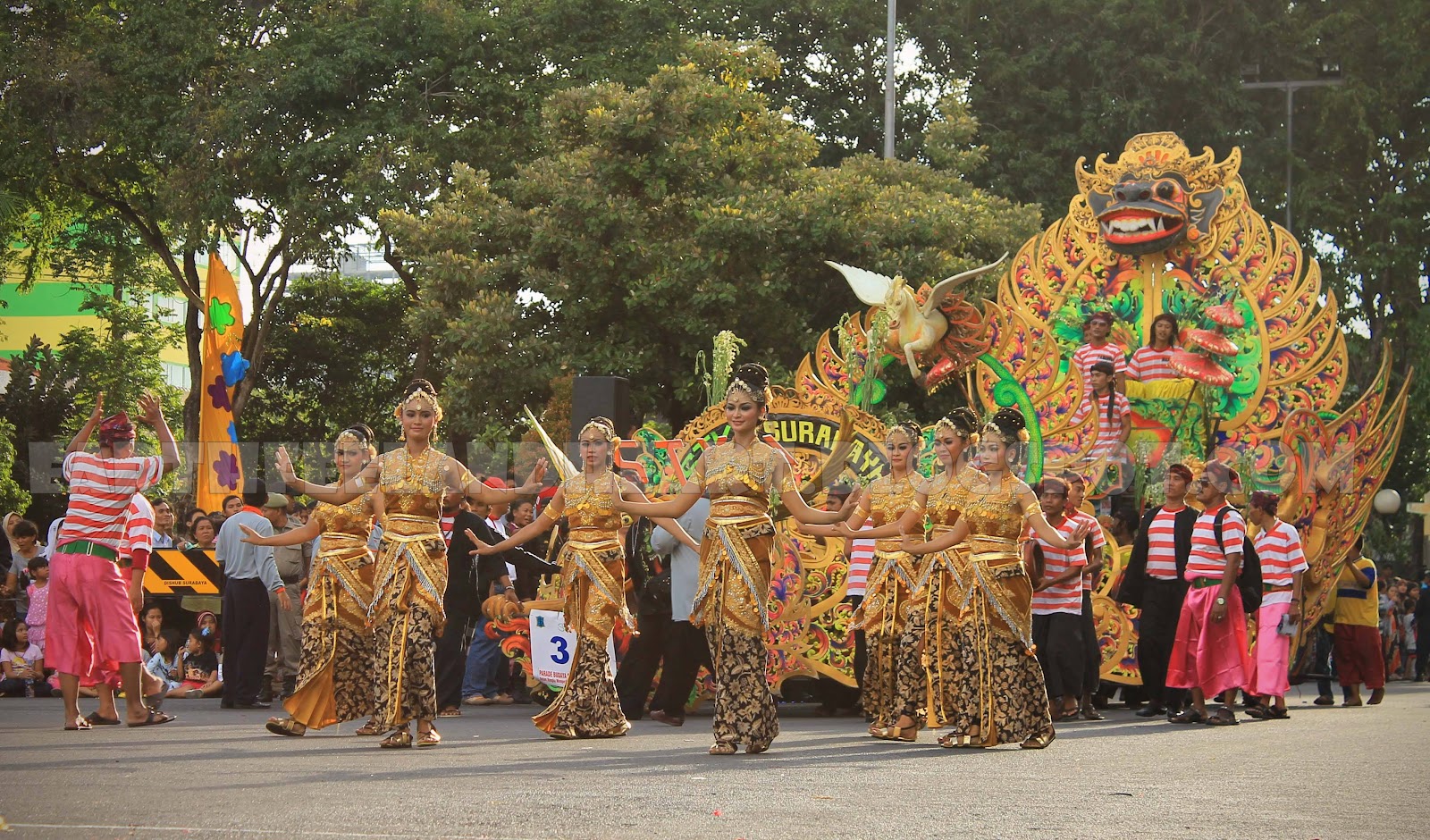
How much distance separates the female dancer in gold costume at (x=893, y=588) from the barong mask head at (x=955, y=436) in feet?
0.73

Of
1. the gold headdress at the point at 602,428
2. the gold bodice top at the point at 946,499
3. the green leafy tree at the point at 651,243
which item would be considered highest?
the green leafy tree at the point at 651,243

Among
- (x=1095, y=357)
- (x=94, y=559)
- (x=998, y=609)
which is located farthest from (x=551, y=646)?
(x=1095, y=357)

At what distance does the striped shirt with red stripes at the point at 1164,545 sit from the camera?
1441 centimetres

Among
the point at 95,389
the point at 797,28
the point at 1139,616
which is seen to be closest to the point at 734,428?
the point at 1139,616

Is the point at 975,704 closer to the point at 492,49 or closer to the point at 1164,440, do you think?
the point at 1164,440

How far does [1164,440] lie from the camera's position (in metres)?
18.7

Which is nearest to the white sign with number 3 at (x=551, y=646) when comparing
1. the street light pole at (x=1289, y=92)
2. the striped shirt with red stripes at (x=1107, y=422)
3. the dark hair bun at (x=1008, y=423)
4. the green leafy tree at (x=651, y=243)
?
the dark hair bun at (x=1008, y=423)

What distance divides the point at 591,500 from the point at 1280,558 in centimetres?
612

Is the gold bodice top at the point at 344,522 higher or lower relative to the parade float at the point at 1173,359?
lower

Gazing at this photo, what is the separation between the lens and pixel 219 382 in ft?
82.7

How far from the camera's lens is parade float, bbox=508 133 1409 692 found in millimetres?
17297

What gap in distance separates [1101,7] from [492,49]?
1148 cm

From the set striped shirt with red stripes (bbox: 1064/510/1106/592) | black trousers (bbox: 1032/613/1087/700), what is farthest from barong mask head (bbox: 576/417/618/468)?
striped shirt with red stripes (bbox: 1064/510/1106/592)

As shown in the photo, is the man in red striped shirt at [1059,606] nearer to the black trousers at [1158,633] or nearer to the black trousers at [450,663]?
the black trousers at [1158,633]
